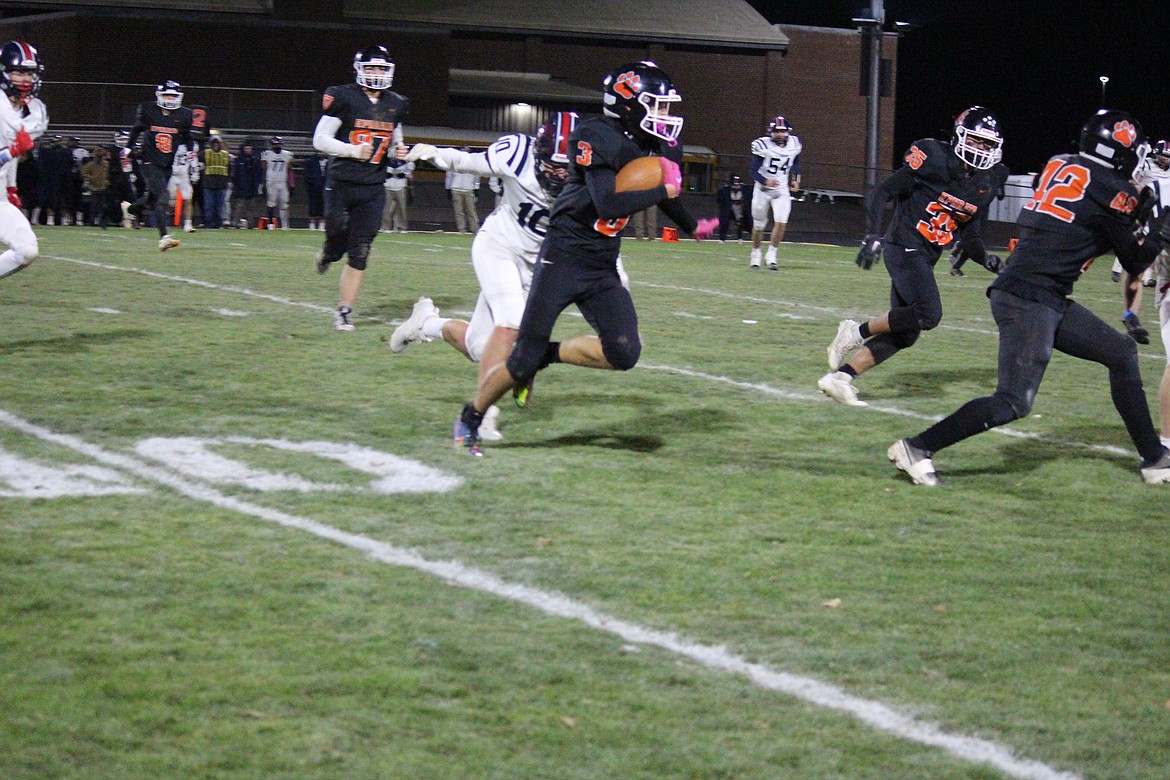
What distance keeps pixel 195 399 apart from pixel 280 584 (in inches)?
131

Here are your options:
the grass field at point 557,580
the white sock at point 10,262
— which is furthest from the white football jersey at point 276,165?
the white sock at point 10,262

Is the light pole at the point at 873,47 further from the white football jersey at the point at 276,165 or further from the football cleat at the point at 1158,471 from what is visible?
the football cleat at the point at 1158,471

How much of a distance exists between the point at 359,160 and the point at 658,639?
21.7ft

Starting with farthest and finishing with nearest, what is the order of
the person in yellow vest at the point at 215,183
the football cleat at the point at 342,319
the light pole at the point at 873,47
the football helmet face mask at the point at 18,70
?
the light pole at the point at 873,47 < the person in yellow vest at the point at 215,183 < the football cleat at the point at 342,319 < the football helmet face mask at the point at 18,70

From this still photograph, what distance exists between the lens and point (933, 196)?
837 cm

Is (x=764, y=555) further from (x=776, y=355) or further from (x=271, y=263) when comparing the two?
(x=271, y=263)

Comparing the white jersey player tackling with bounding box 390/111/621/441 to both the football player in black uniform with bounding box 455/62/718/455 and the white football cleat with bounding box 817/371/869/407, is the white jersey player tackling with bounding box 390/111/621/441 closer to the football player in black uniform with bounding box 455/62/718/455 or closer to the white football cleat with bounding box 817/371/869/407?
the football player in black uniform with bounding box 455/62/718/455

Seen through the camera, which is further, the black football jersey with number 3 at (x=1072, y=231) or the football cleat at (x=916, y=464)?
the football cleat at (x=916, y=464)

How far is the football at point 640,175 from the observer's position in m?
5.91

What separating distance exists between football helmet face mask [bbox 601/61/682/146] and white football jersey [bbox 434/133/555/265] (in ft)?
2.97

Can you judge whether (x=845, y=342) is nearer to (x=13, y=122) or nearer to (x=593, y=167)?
(x=593, y=167)

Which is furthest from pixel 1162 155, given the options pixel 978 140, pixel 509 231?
pixel 509 231

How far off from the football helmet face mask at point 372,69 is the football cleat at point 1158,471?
5975mm

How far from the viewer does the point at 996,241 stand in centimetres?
3269
